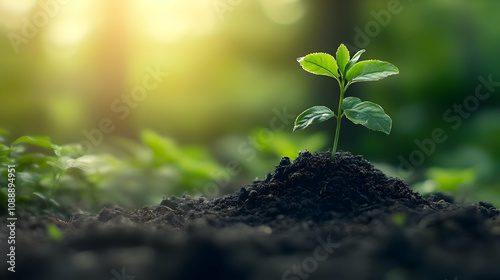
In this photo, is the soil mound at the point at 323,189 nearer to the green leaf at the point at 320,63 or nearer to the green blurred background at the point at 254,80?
the green leaf at the point at 320,63

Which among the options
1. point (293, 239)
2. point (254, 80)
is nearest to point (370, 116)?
point (293, 239)

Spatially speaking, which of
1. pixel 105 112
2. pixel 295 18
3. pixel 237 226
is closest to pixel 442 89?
Answer: pixel 295 18

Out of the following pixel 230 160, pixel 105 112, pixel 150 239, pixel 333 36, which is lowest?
pixel 150 239

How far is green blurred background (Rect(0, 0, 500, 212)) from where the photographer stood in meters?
5.61

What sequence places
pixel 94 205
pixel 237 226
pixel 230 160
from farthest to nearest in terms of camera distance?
pixel 230 160 → pixel 94 205 → pixel 237 226

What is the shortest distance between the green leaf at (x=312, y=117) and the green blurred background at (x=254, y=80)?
2.57 meters

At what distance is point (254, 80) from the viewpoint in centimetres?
694

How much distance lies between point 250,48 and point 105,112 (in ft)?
7.67

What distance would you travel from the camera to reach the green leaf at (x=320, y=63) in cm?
195

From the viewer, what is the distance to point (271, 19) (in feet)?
22.9

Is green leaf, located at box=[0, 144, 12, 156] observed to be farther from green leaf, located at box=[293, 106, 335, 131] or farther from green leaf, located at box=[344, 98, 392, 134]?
green leaf, located at box=[344, 98, 392, 134]

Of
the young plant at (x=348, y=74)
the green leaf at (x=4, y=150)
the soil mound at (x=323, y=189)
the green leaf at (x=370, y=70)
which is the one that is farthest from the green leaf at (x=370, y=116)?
the green leaf at (x=4, y=150)

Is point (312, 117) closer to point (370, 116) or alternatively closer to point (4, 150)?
point (370, 116)

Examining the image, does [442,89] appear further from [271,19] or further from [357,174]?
[357,174]
